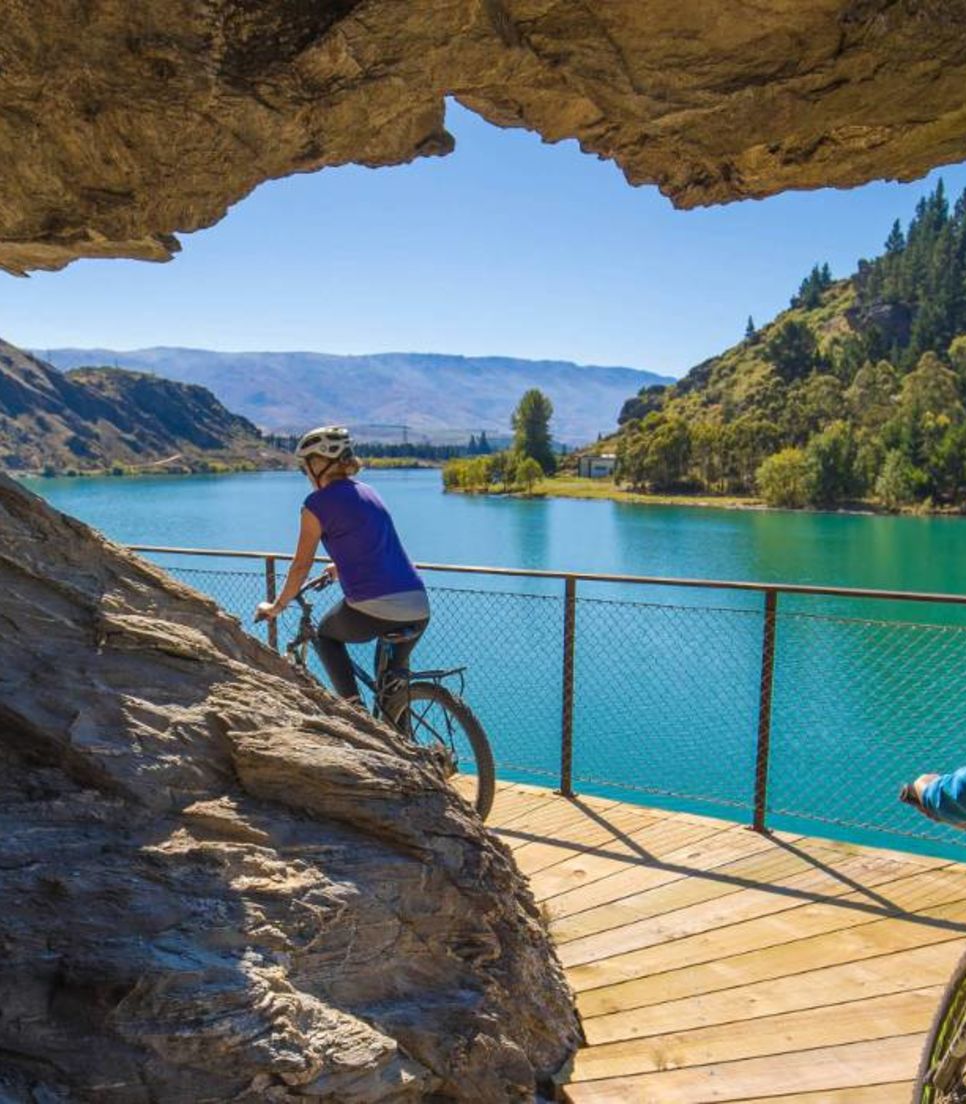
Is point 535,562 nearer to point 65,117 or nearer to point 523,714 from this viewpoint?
point 523,714

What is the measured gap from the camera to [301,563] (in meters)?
3.53

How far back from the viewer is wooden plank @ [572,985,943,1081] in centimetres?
269

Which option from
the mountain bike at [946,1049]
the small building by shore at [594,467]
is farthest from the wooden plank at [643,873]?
the small building by shore at [594,467]

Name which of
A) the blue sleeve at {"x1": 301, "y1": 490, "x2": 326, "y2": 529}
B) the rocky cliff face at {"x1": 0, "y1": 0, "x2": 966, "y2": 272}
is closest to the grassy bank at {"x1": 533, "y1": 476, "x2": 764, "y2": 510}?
the blue sleeve at {"x1": 301, "y1": 490, "x2": 326, "y2": 529}

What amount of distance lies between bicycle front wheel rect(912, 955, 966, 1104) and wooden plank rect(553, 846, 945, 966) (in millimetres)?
1433

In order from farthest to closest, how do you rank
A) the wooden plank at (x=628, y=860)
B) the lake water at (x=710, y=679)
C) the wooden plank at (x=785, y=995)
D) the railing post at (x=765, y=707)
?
the lake water at (x=710, y=679), the railing post at (x=765, y=707), the wooden plank at (x=628, y=860), the wooden plank at (x=785, y=995)

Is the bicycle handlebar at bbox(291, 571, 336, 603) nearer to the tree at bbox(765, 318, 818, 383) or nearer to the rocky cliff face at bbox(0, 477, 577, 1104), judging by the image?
the rocky cliff face at bbox(0, 477, 577, 1104)

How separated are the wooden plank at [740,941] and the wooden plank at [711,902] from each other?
0.06 m

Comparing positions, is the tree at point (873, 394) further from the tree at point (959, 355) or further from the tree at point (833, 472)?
the tree at point (833, 472)

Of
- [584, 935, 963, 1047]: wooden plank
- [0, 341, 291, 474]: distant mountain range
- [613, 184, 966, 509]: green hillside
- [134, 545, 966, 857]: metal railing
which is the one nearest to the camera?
[584, 935, 963, 1047]: wooden plank

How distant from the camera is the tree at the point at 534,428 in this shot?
9269cm

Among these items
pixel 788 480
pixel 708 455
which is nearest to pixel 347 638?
pixel 788 480

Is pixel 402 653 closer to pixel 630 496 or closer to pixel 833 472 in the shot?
pixel 833 472

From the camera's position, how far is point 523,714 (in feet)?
38.7
